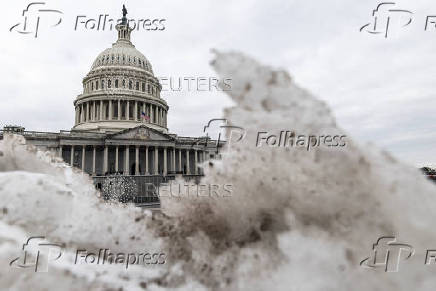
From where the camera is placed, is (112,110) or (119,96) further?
(119,96)

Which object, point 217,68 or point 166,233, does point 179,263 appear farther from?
point 217,68

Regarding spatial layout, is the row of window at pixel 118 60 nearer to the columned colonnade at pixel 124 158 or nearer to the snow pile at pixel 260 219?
the columned colonnade at pixel 124 158

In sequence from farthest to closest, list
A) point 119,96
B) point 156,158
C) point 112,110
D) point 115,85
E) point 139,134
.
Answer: point 115,85, point 119,96, point 112,110, point 156,158, point 139,134

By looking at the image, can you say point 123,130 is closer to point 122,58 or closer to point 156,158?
point 156,158

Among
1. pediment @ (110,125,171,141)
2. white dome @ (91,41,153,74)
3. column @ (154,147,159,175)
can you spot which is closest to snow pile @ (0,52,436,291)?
pediment @ (110,125,171,141)

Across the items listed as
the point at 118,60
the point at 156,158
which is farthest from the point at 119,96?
the point at 156,158

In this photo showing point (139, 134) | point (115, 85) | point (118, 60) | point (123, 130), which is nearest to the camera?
point (123, 130)

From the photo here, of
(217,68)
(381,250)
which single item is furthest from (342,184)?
(217,68)
